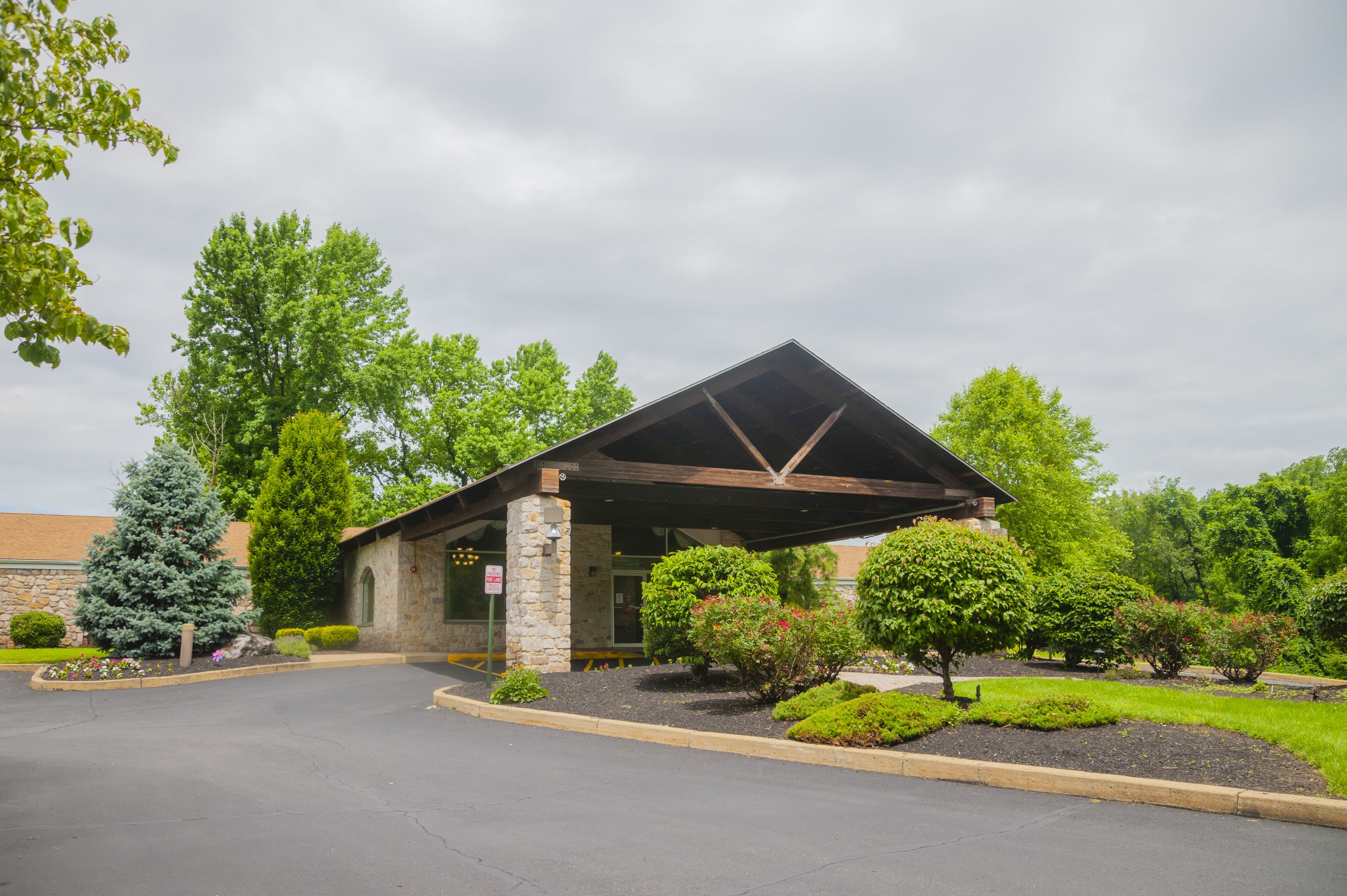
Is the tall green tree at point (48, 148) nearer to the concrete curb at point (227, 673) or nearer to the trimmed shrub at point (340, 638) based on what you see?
the concrete curb at point (227, 673)

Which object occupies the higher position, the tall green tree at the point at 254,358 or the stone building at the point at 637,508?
the tall green tree at the point at 254,358

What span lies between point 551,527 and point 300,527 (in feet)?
46.2

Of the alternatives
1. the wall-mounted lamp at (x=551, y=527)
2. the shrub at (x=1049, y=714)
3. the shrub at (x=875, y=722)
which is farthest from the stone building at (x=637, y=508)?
the shrub at (x=1049, y=714)

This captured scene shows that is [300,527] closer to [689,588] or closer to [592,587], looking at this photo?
[592,587]

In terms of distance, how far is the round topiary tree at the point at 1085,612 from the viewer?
13.4 meters

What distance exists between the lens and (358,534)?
23516 millimetres

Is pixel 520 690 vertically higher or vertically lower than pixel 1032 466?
lower

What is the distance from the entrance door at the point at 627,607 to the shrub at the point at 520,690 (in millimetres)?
11233

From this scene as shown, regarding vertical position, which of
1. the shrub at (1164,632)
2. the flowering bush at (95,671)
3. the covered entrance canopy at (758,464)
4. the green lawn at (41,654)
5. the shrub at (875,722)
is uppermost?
the covered entrance canopy at (758,464)

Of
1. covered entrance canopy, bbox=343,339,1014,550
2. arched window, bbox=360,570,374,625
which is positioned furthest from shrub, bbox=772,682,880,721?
arched window, bbox=360,570,374,625

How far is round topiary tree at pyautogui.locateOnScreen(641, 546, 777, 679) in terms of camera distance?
39.8 ft

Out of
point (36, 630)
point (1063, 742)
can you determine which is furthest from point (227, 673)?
point (1063, 742)

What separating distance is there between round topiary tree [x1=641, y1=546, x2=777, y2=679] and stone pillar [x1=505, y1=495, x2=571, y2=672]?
1.54 m

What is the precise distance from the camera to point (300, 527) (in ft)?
78.4
